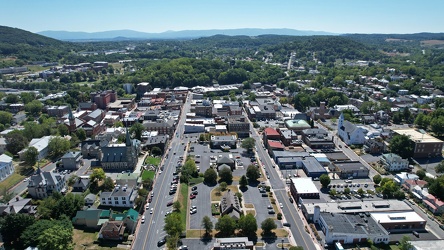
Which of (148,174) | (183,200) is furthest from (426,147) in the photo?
(148,174)

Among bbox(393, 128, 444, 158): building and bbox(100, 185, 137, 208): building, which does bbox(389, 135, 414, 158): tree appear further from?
bbox(100, 185, 137, 208): building

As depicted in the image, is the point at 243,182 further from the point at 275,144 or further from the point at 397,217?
the point at 397,217

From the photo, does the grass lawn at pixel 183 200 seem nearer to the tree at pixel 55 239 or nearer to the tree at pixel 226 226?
the tree at pixel 226 226

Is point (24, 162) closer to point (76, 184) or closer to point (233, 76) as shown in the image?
point (76, 184)

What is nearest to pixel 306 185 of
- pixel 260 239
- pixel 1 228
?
pixel 260 239

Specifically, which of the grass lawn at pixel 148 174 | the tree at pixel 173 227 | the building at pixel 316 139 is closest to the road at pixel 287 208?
the building at pixel 316 139

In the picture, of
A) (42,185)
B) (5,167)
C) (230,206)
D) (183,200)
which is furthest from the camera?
(5,167)
